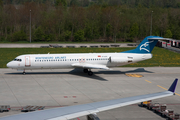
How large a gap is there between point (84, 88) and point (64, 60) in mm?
7906

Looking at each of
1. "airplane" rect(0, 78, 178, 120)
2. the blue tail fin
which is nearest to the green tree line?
the blue tail fin

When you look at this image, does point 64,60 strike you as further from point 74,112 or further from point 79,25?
point 79,25

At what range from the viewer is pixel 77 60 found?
1389 inches

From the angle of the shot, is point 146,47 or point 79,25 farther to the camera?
point 79,25

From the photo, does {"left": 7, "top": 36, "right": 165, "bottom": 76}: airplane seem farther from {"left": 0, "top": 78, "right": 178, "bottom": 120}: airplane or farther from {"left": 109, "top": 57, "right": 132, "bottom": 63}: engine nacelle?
{"left": 0, "top": 78, "right": 178, "bottom": 120}: airplane

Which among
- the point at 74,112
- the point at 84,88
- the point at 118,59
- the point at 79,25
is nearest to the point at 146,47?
the point at 118,59

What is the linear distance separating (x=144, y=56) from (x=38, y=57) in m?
15.3

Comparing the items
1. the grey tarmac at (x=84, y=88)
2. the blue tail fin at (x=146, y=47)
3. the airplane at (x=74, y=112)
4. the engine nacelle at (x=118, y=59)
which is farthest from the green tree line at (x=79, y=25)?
the airplane at (x=74, y=112)

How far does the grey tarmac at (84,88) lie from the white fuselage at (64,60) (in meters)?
1.46

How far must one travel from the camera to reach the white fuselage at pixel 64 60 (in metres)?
34.2

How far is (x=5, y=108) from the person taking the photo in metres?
19.8

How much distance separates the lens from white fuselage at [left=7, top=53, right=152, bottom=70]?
112ft

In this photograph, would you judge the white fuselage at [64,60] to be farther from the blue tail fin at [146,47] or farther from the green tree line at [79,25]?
the green tree line at [79,25]

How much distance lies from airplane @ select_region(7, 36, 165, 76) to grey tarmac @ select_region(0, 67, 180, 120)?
4.54 feet
